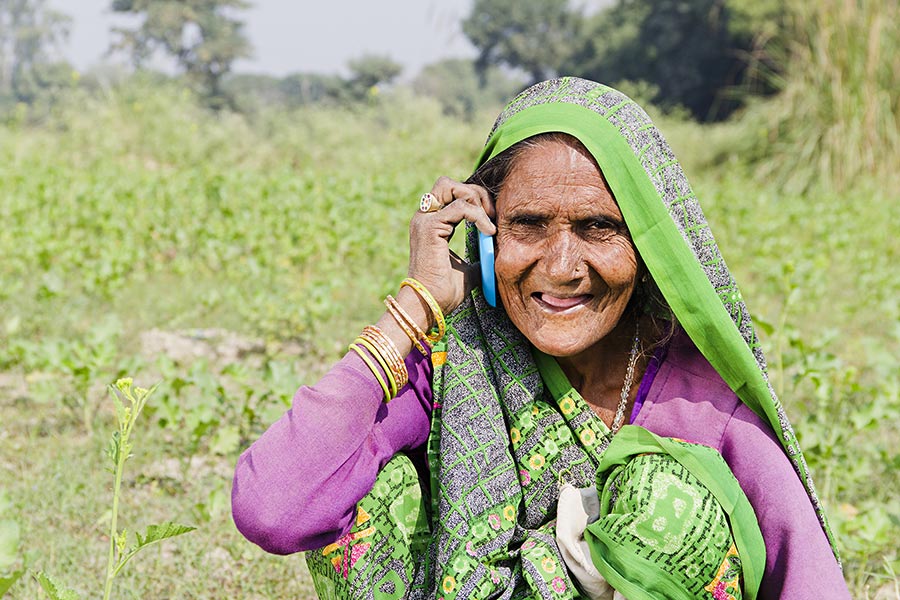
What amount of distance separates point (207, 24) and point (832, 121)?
3430 cm

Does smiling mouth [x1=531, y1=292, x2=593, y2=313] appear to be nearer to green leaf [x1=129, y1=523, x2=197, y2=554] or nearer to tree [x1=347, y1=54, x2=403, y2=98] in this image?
green leaf [x1=129, y1=523, x2=197, y2=554]

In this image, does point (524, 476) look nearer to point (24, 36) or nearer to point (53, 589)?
point (53, 589)

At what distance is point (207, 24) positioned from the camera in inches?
1575

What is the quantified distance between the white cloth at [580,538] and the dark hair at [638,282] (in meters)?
0.37

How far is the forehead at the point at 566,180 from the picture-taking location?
181 cm

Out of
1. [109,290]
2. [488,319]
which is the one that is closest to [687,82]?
[109,290]

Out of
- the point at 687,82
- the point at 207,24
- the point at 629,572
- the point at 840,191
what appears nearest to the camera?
the point at 629,572

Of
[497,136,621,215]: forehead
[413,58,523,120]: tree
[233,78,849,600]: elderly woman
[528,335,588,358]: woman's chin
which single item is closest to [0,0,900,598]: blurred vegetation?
[233,78,849,600]: elderly woman

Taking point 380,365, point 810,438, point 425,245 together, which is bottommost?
point 810,438

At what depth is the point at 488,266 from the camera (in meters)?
1.91

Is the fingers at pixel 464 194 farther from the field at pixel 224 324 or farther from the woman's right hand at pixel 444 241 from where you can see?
the field at pixel 224 324

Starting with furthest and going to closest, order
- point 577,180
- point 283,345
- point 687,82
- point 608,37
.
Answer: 1. point 608,37
2. point 687,82
3. point 283,345
4. point 577,180

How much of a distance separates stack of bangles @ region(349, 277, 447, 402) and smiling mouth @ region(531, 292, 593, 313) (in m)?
0.21

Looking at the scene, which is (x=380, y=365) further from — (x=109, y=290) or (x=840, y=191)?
(x=840, y=191)
